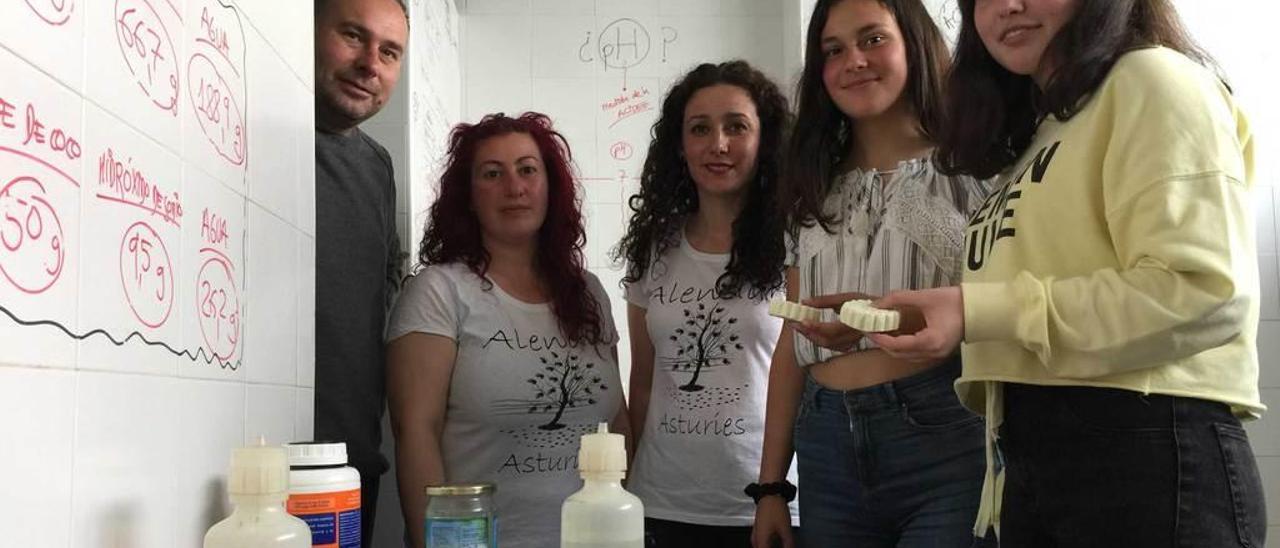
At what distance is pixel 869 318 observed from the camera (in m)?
0.82

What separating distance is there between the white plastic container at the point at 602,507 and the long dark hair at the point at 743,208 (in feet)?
2.45

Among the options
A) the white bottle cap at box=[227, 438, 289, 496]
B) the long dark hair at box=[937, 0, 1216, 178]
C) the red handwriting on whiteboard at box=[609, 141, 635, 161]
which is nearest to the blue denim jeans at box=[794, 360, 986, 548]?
the long dark hair at box=[937, 0, 1216, 178]

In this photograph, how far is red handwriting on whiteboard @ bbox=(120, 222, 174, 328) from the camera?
2.12 feet

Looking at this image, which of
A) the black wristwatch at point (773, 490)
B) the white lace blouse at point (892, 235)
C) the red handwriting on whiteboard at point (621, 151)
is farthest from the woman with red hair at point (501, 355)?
the red handwriting on whiteboard at point (621, 151)

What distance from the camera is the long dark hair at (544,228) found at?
5.25 ft

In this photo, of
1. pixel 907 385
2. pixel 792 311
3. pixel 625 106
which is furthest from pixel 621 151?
pixel 792 311

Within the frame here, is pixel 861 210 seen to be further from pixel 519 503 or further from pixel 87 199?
pixel 87 199

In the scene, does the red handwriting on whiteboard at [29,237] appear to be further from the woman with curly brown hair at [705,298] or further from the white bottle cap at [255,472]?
the woman with curly brown hair at [705,298]

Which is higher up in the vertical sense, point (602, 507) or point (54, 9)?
point (54, 9)

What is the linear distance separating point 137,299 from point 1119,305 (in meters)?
0.73

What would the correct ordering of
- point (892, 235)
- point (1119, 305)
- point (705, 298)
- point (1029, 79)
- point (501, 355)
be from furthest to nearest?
point (705, 298), point (501, 355), point (892, 235), point (1029, 79), point (1119, 305)

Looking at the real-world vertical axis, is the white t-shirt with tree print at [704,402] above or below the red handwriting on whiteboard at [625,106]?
below

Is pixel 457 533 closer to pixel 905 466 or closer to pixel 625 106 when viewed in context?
pixel 905 466

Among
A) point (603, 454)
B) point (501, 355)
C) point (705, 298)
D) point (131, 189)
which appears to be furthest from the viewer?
point (705, 298)
